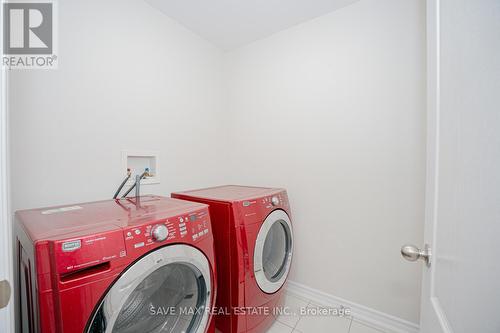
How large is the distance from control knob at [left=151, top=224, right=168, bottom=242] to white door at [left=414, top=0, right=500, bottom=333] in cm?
83

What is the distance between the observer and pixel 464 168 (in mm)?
425

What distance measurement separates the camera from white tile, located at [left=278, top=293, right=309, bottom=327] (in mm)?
1443

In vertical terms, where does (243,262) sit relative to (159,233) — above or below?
below

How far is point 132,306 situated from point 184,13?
1932mm

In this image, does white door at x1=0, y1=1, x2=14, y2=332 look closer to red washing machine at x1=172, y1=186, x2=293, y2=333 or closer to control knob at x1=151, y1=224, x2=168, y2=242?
control knob at x1=151, y1=224, x2=168, y2=242

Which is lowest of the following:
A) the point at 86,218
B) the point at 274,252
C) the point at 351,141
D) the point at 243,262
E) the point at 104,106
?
the point at 274,252

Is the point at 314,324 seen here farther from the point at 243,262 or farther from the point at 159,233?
the point at 159,233

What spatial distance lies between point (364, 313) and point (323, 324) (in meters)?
0.31

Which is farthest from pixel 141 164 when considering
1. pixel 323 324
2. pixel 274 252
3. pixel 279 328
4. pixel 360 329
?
pixel 360 329

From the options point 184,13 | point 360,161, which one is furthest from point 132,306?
point 184,13

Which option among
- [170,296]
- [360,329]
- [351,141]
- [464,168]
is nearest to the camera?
[464,168]

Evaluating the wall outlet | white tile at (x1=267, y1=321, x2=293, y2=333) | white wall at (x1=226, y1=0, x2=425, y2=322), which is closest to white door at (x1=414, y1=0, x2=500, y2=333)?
white wall at (x1=226, y1=0, x2=425, y2=322)

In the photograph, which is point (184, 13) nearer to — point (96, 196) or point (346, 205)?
point (96, 196)

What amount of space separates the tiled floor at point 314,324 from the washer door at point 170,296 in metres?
0.75
